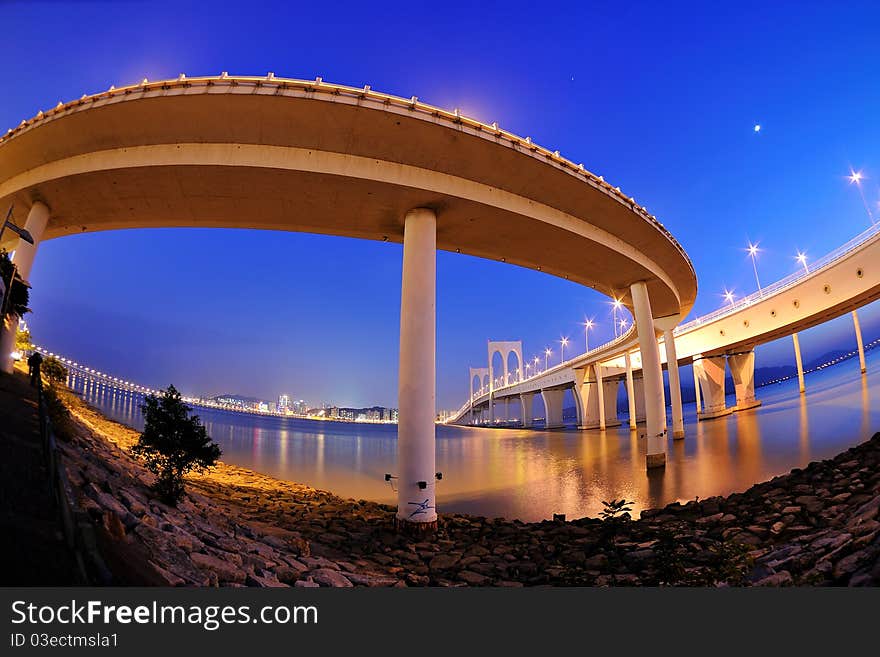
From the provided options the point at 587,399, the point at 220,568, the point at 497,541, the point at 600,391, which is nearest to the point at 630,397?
the point at 600,391

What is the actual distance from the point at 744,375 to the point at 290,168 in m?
58.0

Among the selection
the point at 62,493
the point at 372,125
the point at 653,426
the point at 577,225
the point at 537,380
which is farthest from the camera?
the point at 537,380

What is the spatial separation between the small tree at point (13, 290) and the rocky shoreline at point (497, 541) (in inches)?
288

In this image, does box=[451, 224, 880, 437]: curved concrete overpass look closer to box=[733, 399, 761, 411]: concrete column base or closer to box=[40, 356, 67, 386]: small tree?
box=[733, 399, 761, 411]: concrete column base

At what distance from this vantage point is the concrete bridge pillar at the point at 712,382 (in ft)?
158

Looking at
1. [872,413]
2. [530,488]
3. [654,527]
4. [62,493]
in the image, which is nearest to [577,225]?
[654,527]

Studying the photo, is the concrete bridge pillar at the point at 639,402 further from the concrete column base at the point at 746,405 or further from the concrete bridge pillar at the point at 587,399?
the concrete column base at the point at 746,405

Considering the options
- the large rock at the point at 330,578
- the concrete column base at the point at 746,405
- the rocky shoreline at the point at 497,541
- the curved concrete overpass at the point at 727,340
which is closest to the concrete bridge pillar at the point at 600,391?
the curved concrete overpass at the point at 727,340

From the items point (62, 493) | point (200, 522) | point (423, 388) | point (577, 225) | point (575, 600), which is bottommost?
point (200, 522)

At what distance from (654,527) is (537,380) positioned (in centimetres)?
6591

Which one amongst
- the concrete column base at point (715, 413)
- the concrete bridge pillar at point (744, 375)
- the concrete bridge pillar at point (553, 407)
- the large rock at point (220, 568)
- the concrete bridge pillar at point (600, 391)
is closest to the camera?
the large rock at point (220, 568)

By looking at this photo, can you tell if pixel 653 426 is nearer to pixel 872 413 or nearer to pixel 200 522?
pixel 872 413

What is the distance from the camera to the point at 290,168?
1129 centimetres

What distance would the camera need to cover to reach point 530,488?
716 inches
